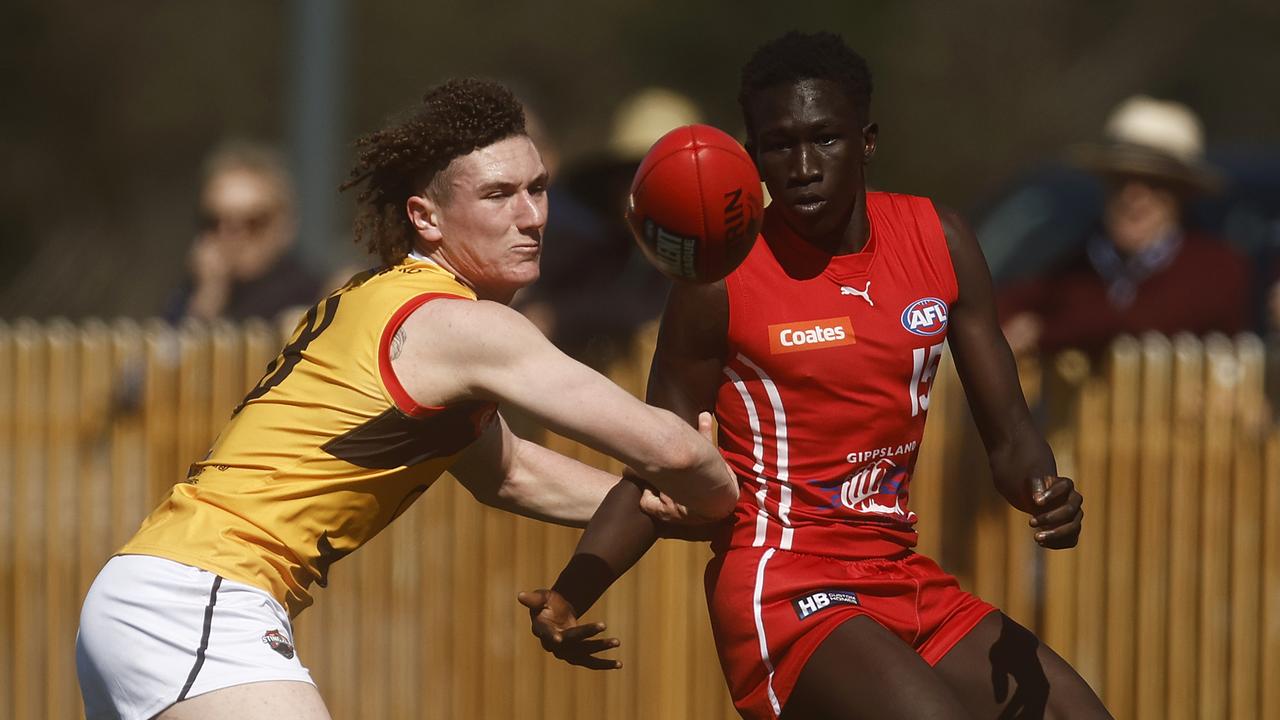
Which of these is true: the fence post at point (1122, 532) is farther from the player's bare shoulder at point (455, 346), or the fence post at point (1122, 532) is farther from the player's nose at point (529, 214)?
the player's bare shoulder at point (455, 346)

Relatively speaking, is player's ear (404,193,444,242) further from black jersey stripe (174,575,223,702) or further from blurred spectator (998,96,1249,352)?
blurred spectator (998,96,1249,352)

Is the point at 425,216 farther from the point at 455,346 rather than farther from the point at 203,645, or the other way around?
the point at 203,645

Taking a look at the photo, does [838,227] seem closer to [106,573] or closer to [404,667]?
[106,573]

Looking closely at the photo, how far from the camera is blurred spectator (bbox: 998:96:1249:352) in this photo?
23.8 feet

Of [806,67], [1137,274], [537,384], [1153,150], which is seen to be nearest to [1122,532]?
[1137,274]

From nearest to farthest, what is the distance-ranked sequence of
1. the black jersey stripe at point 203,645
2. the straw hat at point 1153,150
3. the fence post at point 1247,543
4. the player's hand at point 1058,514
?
the black jersey stripe at point 203,645
the player's hand at point 1058,514
the fence post at point 1247,543
the straw hat at point 1153,150

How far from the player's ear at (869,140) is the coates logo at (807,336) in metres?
0.45

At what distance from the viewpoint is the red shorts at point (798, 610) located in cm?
434

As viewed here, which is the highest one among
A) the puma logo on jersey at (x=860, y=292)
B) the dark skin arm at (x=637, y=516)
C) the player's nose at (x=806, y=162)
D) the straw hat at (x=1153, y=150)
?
the straw hat at (x=1153, y=150)

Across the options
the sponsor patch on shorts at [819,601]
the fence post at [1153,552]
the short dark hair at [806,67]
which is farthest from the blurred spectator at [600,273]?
the sponsor patch on shorts at [819,601]

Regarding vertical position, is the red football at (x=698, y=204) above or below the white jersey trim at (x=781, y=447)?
above

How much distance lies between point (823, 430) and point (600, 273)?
361 centimetres

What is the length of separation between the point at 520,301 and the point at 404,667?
1.68 meters

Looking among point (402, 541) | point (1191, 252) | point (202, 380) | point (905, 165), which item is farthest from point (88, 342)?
point (905, 165)
